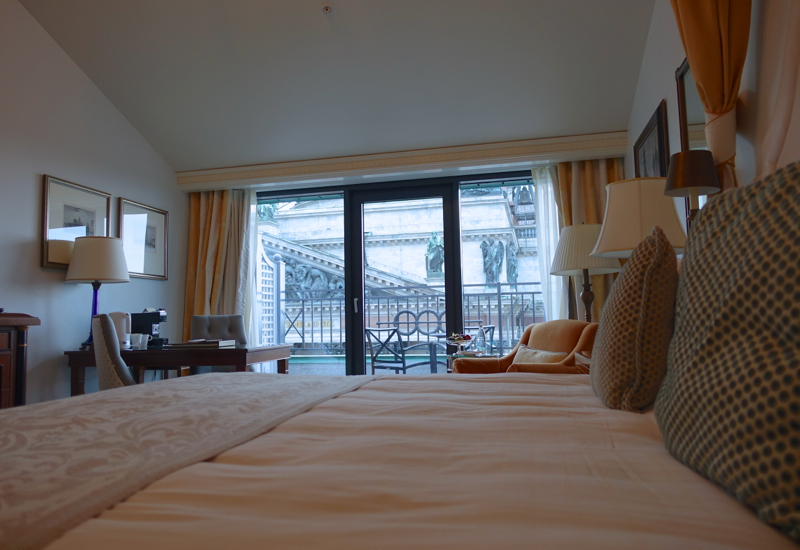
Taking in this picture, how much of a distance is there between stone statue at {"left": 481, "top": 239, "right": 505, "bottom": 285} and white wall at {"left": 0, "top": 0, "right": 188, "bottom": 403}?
4.65 metres

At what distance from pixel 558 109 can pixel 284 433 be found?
3716 millimetres

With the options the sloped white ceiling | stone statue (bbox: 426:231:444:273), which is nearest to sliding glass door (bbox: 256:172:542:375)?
stone statue (bbox: 426:231:444:273)

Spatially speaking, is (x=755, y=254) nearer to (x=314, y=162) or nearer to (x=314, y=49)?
(x=314, y=49)

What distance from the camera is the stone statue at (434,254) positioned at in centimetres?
645

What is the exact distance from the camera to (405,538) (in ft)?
1.87

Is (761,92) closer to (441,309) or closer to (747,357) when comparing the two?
(747,357)

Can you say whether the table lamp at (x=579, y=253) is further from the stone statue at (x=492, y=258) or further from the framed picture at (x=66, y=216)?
the stone statue at (x=492, y=258)

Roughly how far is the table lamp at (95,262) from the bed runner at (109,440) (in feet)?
7.67

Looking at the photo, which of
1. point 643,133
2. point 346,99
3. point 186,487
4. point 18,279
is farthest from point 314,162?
point 186,487

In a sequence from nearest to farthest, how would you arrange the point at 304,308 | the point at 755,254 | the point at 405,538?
the point at 405,538 → the point at 755,254 → the point at 304,308

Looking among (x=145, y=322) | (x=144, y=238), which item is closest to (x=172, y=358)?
(x=145, y=322)

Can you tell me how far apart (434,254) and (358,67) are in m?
3.11

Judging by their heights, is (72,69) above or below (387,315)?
above

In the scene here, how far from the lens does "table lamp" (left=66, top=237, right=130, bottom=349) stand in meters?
3.63
